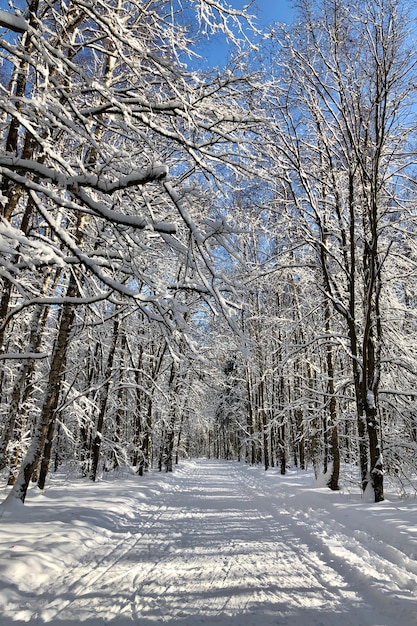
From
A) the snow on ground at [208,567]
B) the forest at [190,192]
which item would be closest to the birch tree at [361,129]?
the forest at [190,192]

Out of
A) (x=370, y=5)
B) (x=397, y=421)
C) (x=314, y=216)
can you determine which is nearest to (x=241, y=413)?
(x=397, y=421)

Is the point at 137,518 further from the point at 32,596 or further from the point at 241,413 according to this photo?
the point at 241,413

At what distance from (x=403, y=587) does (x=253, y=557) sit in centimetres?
177

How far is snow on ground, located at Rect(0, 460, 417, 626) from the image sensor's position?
10.8ft

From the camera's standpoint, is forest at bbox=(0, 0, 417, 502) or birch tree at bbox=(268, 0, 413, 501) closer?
forest at bbox=(0, 0, 417, 502)

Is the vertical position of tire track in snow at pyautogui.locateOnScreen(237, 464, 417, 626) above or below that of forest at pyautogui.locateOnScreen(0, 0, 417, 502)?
below

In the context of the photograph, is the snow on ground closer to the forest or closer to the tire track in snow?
the tire track in snow

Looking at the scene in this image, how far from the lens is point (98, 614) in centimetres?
329

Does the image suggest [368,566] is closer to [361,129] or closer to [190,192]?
[190,192]

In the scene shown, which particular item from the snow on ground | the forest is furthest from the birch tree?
the snow on ground

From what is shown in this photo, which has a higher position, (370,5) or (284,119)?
(370,5)

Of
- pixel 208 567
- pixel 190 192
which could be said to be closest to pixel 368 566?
pixel 208 567

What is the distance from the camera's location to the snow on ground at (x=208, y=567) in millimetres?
3305

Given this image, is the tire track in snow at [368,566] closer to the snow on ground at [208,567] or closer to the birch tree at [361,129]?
the snow on ground at [208,567]
